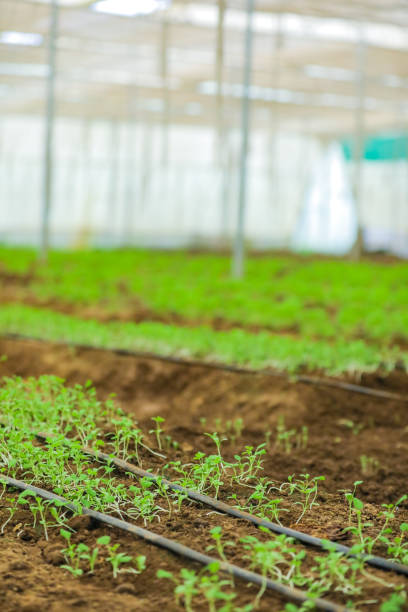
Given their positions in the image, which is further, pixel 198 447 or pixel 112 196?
pixel 112 196

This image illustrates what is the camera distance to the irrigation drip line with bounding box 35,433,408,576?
9.95 feet

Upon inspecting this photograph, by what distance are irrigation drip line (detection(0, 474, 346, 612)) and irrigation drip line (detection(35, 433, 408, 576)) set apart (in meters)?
0.21

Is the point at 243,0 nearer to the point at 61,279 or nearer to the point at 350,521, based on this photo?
the point at 61,279

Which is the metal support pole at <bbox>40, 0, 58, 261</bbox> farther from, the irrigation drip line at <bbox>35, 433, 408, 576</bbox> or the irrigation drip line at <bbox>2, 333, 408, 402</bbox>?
the irrigation drip line at <bbox>35, 433, 408, 576</bbox>

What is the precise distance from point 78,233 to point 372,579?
22407 mm

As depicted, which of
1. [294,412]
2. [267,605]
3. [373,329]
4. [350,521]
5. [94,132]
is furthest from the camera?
[94,132]

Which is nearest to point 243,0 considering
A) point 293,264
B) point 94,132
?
point 293,264

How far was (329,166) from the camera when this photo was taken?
29.0 meters

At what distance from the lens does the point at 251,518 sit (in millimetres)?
3434

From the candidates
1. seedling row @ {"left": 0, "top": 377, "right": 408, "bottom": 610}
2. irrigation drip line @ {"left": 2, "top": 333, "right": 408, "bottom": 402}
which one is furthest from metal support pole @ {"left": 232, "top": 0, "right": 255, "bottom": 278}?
seedling row @ {"left": 0, "top": 377, "right": 408, "bottom": 610}

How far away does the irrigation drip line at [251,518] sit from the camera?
3033 millimetres

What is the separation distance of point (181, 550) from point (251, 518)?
43 centimetres

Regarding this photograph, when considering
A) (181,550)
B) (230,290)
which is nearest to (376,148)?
(230,290)

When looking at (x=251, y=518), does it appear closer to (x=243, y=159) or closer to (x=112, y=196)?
(x=243, y=159)
